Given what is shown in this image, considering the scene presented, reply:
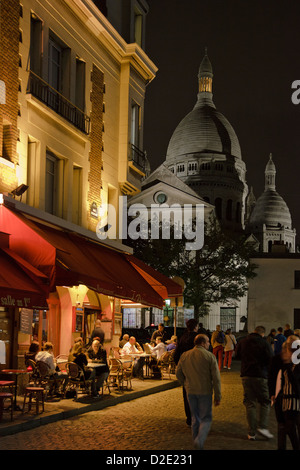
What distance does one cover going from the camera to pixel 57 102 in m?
18.4

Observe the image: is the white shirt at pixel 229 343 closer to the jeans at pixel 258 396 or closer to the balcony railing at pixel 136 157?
the balcony railing at pixel 136 157

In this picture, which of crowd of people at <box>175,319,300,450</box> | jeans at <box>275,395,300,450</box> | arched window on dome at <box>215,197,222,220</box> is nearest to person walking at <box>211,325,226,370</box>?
crowd of people at <box>175,319,300,450</box>

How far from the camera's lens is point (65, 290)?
754 inches

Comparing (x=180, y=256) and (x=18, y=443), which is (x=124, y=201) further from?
(x=180, y=256)

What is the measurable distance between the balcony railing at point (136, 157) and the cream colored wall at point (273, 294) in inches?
1100

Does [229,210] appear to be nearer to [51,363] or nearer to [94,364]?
[94,364]

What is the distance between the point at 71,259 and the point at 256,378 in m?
6.44

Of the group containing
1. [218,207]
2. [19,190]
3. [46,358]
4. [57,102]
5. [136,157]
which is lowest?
[46,358]

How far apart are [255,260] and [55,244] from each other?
3703cm

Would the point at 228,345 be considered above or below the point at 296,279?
below

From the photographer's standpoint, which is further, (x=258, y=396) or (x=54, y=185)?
(x=54, y=185)

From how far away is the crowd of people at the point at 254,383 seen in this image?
323 inches

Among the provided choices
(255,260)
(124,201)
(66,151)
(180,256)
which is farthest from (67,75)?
(255,260)

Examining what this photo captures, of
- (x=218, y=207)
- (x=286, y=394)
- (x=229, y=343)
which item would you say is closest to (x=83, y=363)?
(x=286, y=394)
